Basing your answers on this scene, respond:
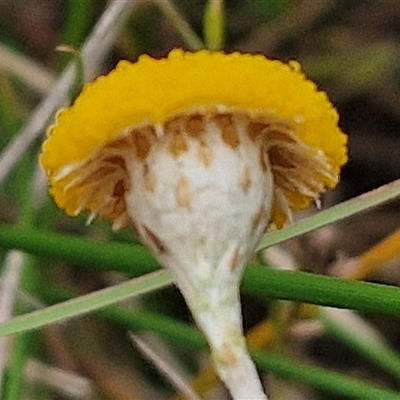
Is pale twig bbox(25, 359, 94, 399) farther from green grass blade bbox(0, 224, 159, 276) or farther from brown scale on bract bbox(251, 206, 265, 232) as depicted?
brown scale on bract bbox(251, 206, 265, 232)

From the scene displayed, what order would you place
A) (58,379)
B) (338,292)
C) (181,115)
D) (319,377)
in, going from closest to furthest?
(181,115), (338,292), (319,377), (58,379)

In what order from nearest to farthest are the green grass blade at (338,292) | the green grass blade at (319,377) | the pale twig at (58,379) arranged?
the green grass blade at (338,292)
the green grass blade at (319,377)
the pale twig at (58,379)

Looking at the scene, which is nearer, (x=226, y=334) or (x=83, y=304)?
(x=226, y=334)

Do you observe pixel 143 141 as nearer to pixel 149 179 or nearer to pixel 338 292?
pixel 149 179

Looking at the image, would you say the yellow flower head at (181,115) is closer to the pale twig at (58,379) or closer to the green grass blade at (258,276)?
the green grass blade at (258,276)

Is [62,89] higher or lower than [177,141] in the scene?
higher

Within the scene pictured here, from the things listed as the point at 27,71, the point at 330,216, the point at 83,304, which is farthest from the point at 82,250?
the point at 27,71

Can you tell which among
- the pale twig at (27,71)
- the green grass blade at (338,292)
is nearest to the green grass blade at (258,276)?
the green grass blade at (338,292)
